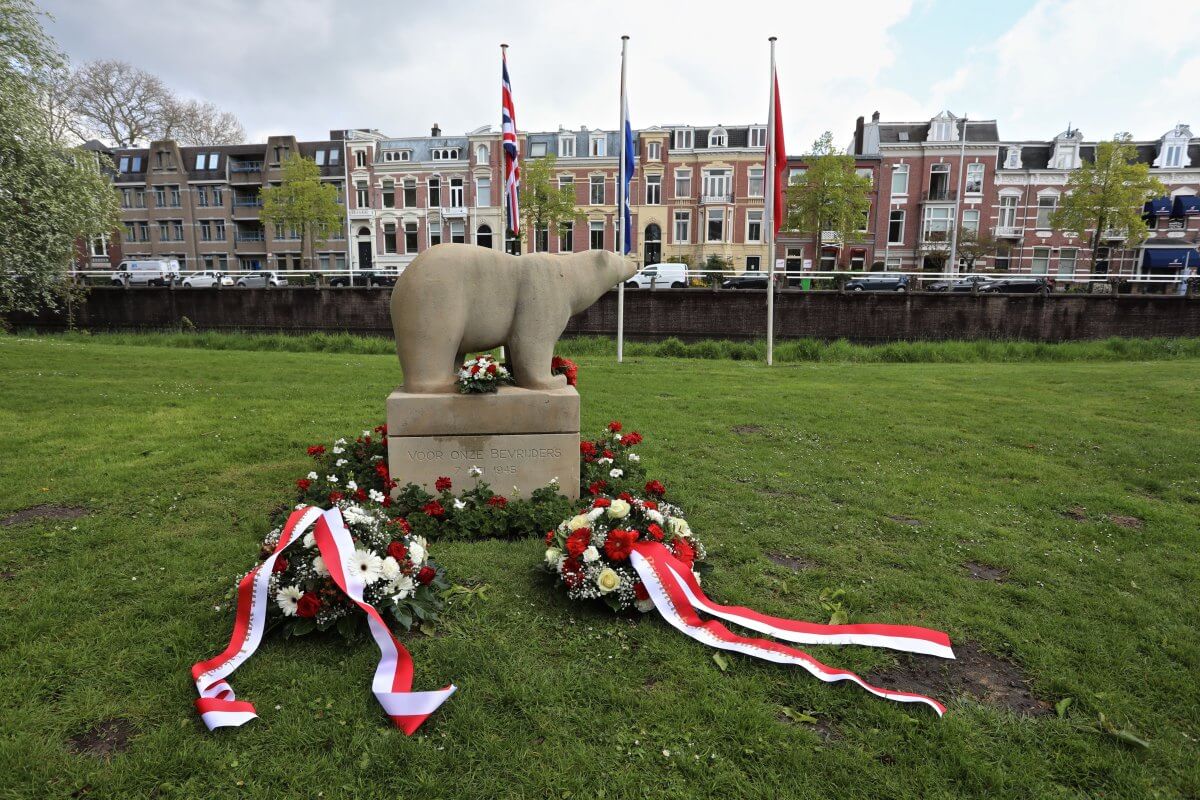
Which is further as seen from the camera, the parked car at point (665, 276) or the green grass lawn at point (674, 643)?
the parked car at point (665, 276)

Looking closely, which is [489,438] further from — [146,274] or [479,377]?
[146,274]

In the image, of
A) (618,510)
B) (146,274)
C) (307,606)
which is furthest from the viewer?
(146,274)

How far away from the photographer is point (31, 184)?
14.0 m

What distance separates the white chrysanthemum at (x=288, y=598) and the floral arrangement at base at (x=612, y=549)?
4.62ft

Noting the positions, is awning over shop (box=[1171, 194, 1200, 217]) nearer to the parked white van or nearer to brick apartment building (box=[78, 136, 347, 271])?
brick apartment building (box=[78, 136, 347, 271])

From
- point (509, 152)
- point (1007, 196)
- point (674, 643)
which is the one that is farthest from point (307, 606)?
point (1007, 196)

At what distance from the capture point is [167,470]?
6.22 m

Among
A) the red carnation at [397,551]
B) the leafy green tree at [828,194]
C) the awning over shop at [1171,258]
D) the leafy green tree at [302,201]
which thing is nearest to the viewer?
the red carnation at [397,551]

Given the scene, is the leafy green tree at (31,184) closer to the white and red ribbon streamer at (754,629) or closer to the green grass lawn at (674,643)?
the green grass lawn at (674,643)

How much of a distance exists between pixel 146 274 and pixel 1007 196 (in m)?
53.1

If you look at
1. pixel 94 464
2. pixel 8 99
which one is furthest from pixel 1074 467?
pixel 8 99

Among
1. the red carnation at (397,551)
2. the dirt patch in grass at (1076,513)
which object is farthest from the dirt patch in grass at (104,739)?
the dirt patch in grass at (1076,513)

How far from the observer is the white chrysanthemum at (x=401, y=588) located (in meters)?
3.49

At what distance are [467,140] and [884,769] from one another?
48440 millimetres
